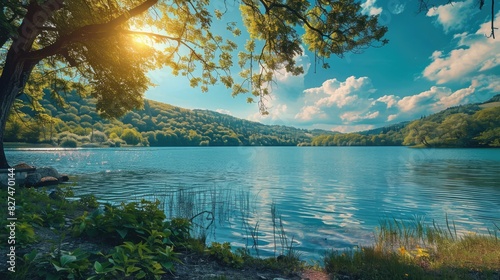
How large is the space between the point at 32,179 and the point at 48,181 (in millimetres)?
2003

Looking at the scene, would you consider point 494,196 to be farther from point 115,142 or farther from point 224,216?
point 115,142

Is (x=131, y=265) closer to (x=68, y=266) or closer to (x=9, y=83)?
(x=68, y=266)

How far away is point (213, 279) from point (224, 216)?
Answer: 11.2 metres

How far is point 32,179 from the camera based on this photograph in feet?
71.8

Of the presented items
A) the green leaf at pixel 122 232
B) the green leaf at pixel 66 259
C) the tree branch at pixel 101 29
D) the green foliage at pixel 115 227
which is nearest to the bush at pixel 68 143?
the tree branch at pixel 101 29

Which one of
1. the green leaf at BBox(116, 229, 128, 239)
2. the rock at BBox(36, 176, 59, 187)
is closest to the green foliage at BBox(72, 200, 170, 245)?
the green leaf at BBox(116, 229, 128, 239)

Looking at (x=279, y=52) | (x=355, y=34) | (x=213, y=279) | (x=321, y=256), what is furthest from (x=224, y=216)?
(x=355, y=34)

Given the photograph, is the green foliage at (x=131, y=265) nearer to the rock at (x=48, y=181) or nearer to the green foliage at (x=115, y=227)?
the green foliage at (x=115, y=227)

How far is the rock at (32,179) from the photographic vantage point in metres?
21.3

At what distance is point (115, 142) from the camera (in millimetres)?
189375

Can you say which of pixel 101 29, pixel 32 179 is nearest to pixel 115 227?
pixel 101 29

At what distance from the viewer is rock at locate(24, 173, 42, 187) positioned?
21.3 m

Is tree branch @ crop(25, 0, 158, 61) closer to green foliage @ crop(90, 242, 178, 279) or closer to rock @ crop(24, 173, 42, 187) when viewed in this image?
green foliage @ crop(90, 242, 178, 279)

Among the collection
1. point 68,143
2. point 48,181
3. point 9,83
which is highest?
point 9,83
